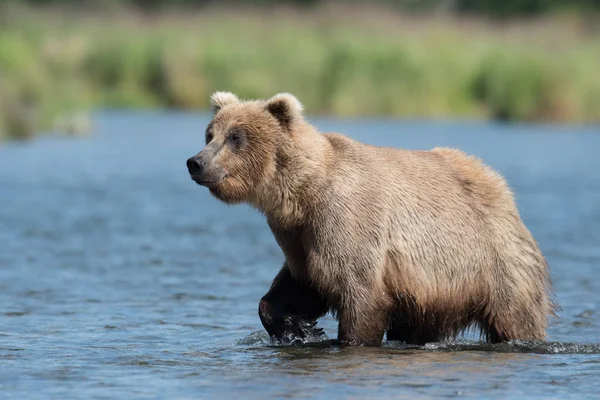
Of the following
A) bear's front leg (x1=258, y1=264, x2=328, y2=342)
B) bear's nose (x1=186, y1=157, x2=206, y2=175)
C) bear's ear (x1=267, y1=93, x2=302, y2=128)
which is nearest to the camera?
bear's nose (x1=186, y1=157, x2=206, y2=175)

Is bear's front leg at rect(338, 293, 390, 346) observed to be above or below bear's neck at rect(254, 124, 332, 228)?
below

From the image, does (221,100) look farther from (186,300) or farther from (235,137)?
(186,300)

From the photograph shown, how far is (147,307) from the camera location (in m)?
10.2

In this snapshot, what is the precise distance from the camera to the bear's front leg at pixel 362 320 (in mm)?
7887

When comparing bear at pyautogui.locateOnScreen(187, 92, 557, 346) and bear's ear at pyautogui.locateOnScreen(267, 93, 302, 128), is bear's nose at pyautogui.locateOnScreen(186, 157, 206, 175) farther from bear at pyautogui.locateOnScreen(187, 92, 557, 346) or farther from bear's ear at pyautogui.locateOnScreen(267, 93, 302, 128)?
bear's ear at pyautogui.locateOnScreen(267, 93, 302, 128)

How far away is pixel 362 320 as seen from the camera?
7.90 metres

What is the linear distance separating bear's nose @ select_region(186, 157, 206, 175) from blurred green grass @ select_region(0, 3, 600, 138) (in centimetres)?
1714

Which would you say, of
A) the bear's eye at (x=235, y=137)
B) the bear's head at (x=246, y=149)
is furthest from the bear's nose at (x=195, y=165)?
the bear's eye at (x=235, y=137)

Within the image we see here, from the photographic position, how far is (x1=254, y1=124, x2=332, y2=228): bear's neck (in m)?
7.96

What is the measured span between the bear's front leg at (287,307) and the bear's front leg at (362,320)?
0.38m

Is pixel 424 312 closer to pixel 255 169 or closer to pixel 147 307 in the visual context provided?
pixel 255 169

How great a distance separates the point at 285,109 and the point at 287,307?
1.30m

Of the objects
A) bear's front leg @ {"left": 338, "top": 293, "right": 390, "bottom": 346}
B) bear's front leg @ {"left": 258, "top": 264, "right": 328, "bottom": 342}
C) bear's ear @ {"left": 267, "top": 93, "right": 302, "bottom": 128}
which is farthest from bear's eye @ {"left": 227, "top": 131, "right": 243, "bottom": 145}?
bear's front leg @ {"left": 338, "top": 293, "right": 390, "bottom": 346}

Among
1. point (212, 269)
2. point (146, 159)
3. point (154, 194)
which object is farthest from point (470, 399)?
point (146, 159)
